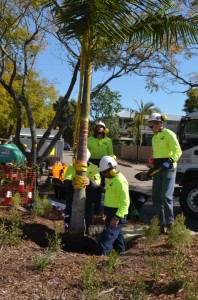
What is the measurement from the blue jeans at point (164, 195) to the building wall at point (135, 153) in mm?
29813

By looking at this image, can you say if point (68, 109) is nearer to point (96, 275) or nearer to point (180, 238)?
point (180, 238)

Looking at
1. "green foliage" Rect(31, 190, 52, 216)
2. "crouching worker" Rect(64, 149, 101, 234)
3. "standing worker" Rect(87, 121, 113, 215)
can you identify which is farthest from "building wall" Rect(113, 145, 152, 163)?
"crouching worker" Rect(64, 149, 101, 234)

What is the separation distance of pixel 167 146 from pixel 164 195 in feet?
2.50

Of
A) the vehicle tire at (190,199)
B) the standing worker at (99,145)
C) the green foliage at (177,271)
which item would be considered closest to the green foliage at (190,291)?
the green foliage at (177,271)

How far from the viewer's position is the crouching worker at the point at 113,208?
231 inches

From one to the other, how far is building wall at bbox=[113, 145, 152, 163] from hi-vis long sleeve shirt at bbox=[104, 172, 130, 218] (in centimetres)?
3073

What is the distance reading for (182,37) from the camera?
20.1 ft

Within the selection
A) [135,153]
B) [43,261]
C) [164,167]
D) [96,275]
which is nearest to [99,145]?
[164,167]

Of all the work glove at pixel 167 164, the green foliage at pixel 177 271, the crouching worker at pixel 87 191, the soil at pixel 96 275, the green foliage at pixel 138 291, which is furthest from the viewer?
the crouching worker at pixel 87 191

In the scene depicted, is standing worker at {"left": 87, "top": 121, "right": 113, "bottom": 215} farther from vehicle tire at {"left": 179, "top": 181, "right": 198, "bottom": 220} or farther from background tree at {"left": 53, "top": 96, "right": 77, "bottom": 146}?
vehicle tire at {"left": 179, "top": 181, "right": 198, "bottom": 220}

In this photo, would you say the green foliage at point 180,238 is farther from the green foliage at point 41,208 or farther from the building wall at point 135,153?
the building wall at point 135,153

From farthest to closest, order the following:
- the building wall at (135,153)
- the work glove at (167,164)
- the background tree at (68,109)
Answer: the building wall at (135,153)
the background tree at (68,109)
the work glove at (167,164)

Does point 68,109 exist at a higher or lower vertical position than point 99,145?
higher

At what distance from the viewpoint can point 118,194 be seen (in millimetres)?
6051
